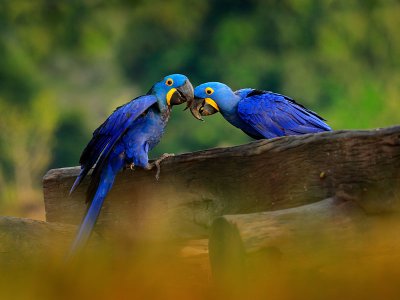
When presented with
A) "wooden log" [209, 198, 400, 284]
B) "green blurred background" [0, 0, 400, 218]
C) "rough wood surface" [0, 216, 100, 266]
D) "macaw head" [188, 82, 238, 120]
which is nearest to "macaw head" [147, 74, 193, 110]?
"macaw head" [188, 82, 238, 120]

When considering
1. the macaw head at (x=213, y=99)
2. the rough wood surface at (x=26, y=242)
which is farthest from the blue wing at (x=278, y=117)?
the rough wood surface at (x=26, y=242)

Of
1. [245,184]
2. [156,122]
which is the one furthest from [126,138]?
[245,184]

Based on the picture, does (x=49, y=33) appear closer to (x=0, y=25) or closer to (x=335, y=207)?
(x=0, y=25)

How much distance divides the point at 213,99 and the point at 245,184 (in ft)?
6.16

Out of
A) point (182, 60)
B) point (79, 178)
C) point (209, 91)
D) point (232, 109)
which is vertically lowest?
point (79, 178)

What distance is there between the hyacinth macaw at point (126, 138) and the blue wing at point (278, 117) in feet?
2.30

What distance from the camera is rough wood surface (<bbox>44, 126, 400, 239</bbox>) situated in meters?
1.92

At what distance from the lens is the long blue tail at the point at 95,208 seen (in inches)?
90.1

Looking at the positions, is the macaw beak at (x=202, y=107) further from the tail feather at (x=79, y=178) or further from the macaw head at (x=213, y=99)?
the tail feather at (x=79, y=178)

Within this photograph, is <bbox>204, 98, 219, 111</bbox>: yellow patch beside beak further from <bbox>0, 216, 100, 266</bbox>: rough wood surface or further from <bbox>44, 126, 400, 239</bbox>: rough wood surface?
<bbox>0, 216, 100, 266</bbox>: rough wood surface

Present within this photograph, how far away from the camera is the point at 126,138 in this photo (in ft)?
10.7

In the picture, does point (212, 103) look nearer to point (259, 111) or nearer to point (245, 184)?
point (259, 111)

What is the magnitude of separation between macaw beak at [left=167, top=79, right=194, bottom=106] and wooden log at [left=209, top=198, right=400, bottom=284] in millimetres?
1393

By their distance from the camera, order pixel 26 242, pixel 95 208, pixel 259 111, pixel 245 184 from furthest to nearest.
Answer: pixel 259 111 → pixel 95 208 → pixel 245 184 → pixel 26 242
